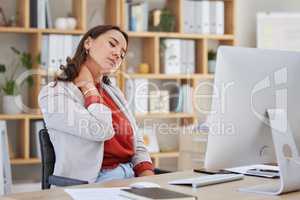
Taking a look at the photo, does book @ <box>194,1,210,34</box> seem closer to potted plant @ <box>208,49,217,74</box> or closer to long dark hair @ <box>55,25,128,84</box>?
potted plant @ <box>208,49,217,74</box>

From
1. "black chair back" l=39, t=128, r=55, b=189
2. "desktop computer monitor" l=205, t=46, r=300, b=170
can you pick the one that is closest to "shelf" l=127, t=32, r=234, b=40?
"black chair back" l=39, t=128, r=55, b=189

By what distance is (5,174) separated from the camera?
3514 millimetres

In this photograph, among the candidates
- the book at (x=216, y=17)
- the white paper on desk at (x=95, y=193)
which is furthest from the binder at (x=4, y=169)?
the book at (x=216, y=17)

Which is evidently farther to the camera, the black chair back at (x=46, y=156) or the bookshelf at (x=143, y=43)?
the bookshelf at (x=143, y=43)

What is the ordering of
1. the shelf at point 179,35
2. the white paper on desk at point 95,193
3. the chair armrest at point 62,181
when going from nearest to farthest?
the white paper on desk at point 95,193
the chair armrest at point 62,181
the shelf at point 179,35

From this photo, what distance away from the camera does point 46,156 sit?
2625 millimetres

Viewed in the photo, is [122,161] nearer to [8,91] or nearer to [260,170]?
[260,170]

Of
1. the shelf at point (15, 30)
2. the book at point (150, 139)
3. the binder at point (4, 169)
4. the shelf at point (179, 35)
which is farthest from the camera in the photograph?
the book at point (150, 139)

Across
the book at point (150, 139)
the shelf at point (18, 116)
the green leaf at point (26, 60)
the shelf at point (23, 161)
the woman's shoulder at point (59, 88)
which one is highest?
the green leaf at point (26, 60)

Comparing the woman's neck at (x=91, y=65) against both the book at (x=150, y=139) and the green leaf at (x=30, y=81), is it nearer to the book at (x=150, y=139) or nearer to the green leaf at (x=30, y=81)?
the green leaf at (x=30, y=81)

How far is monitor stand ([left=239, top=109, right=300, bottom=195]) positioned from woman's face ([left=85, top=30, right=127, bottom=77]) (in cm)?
106

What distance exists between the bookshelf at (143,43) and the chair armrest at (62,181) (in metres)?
1.83

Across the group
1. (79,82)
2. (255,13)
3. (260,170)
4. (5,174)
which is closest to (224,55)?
(260,170)

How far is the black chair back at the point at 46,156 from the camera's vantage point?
262 centimetres
